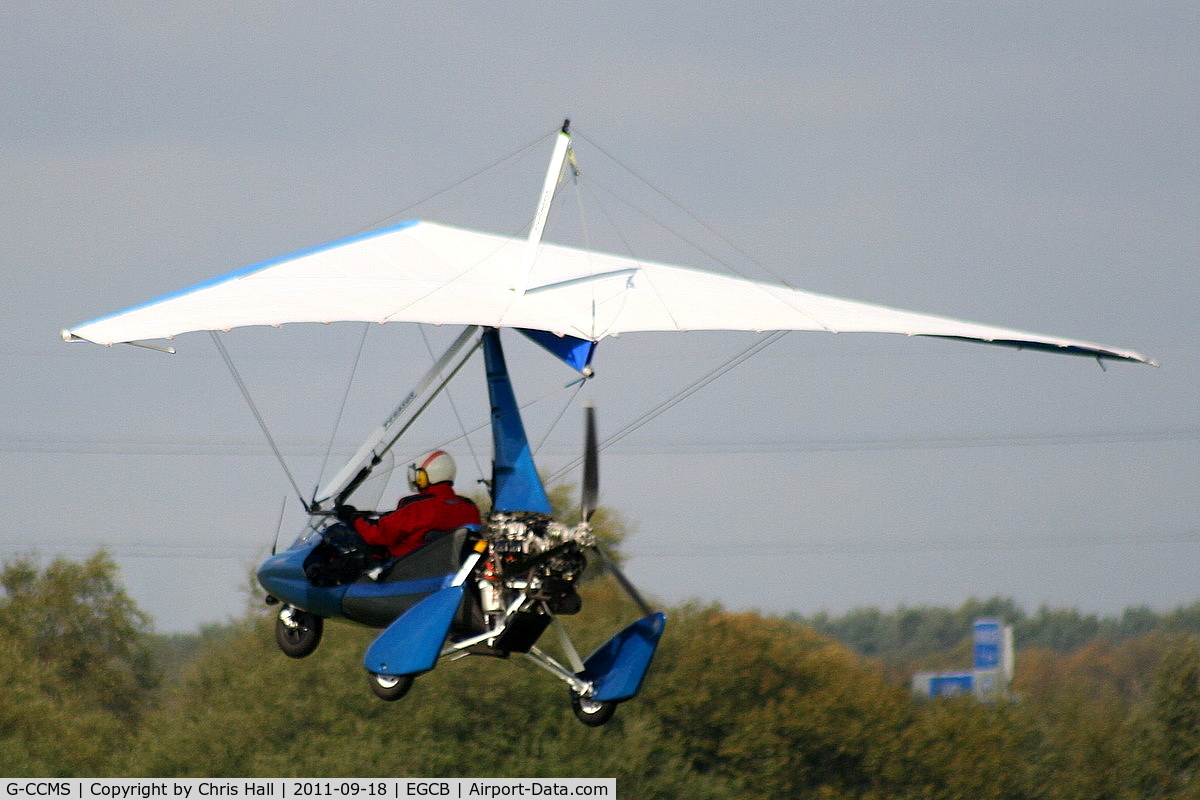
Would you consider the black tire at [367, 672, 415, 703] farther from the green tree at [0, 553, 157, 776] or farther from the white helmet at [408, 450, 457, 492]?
the green tree at [0, 553, 157, 776]

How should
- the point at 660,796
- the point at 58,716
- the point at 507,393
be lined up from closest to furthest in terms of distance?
the point at 507,393 < the point at 660,796 < the point at 58,716

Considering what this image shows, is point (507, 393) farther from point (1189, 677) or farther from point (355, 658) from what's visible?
point (1189, 677)

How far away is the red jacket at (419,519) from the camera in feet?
64.4

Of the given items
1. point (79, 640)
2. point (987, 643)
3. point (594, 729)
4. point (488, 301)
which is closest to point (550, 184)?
point (488, 301)

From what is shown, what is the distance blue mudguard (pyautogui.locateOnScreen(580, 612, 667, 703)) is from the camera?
2006cm

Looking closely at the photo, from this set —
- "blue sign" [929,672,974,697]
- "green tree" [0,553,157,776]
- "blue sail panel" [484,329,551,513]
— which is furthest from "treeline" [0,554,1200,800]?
"blue sail panel" [484,329,551,513]

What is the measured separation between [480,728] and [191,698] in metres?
11.5

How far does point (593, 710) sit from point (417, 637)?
229cm

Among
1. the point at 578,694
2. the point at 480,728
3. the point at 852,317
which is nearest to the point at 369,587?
the point at 578,694

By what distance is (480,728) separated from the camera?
5319cm

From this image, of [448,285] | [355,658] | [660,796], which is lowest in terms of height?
[660,796]

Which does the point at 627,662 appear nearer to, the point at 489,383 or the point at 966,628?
the point at 489,383

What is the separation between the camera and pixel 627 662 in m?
20.2

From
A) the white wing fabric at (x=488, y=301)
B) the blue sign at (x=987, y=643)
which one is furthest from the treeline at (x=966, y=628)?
the white wing fabric at (x=488, y=301)
